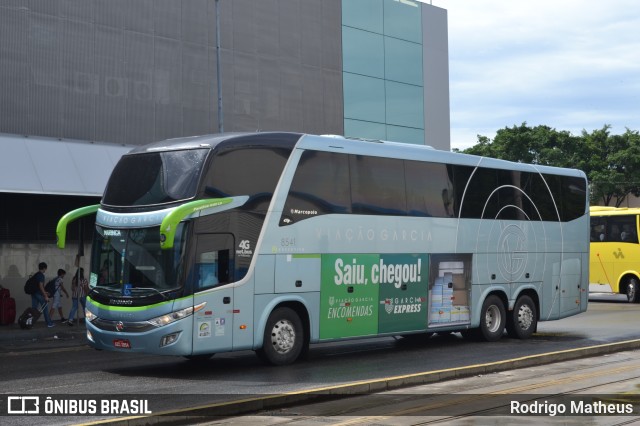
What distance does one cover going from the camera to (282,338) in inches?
632

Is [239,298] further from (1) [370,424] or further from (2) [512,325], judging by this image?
(2) [512,325]

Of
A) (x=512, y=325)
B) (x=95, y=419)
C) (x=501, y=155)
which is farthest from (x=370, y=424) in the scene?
(x=501, y=155)

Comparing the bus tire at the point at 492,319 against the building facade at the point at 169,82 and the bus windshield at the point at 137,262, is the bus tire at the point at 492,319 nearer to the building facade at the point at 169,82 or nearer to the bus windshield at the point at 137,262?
the bus windshield at the point at 137,262

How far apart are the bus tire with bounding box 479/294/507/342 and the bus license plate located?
8.51m

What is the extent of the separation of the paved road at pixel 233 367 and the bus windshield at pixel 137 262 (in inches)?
57.0

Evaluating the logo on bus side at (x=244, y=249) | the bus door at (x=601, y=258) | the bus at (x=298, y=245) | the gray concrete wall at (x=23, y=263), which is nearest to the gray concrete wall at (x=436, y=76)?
the bus door at (x=601, y=258)

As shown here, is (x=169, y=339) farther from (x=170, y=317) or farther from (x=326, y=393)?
(x=326, y=393)

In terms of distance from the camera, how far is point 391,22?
119 ft

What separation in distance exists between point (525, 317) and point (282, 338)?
7567mm

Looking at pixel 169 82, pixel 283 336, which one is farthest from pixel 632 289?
pixel 283 336

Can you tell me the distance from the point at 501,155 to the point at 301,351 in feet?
202

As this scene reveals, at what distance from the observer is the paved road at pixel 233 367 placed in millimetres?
13164

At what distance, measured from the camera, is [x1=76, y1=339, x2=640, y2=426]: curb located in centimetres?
1050

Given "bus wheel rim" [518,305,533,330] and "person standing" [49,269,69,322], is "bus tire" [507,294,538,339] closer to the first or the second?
"bus wheel rim" [518,305,533,330]
